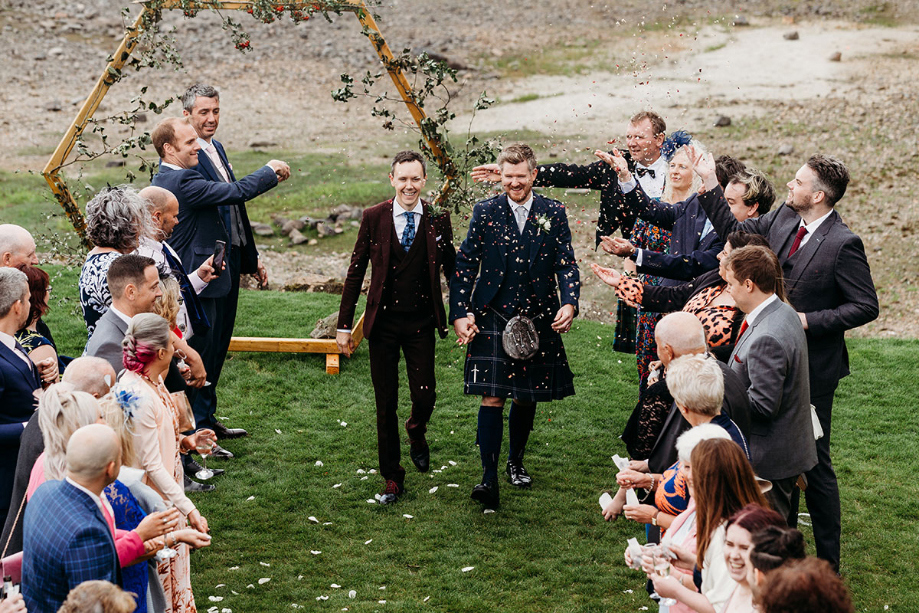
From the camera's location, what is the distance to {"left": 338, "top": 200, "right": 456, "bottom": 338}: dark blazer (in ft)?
21.6

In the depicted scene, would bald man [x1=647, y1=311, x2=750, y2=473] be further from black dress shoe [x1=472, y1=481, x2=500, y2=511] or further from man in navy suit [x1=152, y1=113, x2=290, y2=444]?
man in navy suit [x1=152, y1=113, x2=290, y2=444]

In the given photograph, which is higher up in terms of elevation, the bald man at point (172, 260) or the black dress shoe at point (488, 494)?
the bald man at point (172, 260)

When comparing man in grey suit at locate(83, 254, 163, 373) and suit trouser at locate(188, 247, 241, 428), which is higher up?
man in grey suit at locate(83, 254, 163, 373)

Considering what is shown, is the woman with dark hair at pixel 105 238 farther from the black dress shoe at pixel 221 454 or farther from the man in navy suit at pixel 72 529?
the black dress shoe at pixel 221 454

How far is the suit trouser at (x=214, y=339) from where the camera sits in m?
7.20

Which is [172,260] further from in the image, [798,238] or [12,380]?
[798,238]

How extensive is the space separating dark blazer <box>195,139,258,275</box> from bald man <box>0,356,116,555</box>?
316 cm

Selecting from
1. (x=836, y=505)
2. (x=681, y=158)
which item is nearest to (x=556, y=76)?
(x=681, y=158)

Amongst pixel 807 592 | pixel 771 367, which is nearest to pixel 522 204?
pixel 771 367

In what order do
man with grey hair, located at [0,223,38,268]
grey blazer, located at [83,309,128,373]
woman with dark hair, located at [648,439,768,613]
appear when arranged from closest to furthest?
woman with dark hair, located at [648,439,768,613] < grey blazer, located at [83,309,128,373] < man with grey hair, located at [0,223,38,268]

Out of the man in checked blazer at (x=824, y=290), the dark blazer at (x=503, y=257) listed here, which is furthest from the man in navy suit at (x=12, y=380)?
the man in checked blazer at (x=824, y=290)

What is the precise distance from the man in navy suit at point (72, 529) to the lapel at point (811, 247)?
4.02m

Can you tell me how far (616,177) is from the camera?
7.12m

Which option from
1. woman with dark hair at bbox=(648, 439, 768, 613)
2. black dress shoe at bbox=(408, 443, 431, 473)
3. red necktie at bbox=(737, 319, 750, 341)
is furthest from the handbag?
woman with dark hair at bbox=(648, 439, 768, 613)
